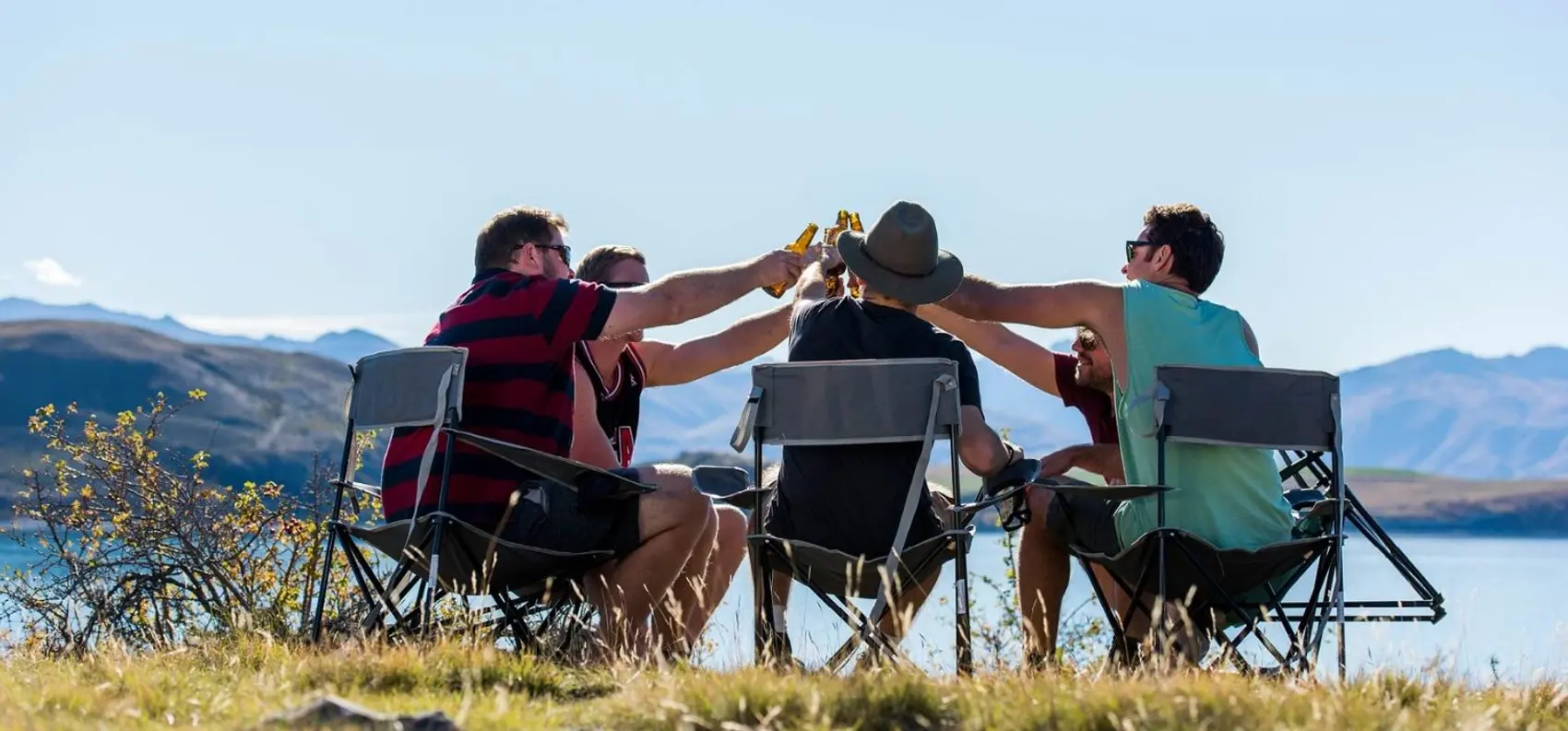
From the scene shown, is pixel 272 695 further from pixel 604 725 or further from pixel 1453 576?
pixel 1453 576

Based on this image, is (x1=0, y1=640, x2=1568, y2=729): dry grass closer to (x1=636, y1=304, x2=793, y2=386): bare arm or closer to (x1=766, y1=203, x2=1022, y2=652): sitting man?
(x1=766, y1=203, x2=1022, y2=652): sitting man

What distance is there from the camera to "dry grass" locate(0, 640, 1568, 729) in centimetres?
289

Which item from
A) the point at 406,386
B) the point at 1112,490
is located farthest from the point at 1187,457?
the point at 406,386

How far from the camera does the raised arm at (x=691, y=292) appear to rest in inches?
183

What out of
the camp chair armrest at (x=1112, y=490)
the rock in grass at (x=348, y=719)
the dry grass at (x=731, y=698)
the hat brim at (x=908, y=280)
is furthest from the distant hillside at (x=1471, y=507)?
the rock in grass at (x=348, y=719)

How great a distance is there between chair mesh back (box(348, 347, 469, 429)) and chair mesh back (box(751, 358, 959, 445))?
81cm

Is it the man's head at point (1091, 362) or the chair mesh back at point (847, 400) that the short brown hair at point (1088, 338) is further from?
the chair mesh back at point (847, 400)

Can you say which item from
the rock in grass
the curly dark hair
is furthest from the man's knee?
the rock in grass

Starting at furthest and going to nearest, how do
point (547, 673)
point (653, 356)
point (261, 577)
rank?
1. point (261, 577)
2. point (653, 356)
3. point (547, 673)

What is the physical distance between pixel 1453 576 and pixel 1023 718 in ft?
300

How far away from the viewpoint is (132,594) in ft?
24.6

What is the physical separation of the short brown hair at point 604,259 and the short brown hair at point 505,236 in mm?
609

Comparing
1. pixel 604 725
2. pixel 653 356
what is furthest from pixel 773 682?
pixel 653 356

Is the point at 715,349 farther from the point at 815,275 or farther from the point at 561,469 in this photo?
the point at 561,469
